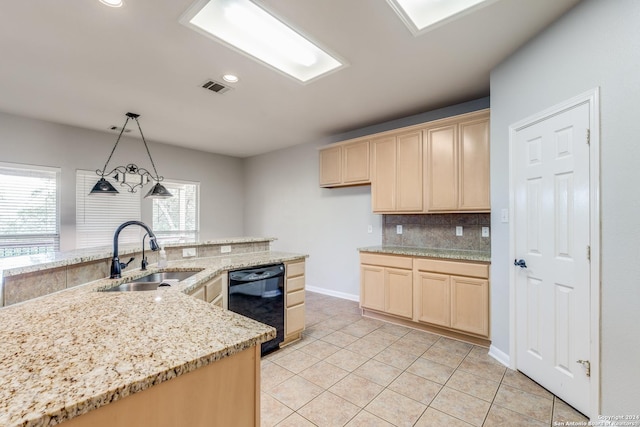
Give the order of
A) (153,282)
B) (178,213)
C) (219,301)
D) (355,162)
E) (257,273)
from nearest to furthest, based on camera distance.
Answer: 1. (153,282)
2. (219,301)
3. (257,273)
4. (355,162)
5. (178,213)

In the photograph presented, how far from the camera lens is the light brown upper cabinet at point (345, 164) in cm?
404

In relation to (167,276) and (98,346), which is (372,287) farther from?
(98,346)

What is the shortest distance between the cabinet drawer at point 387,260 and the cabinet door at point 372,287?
7cm

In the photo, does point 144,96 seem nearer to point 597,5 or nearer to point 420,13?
point 420,13

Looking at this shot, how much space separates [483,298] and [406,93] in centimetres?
231

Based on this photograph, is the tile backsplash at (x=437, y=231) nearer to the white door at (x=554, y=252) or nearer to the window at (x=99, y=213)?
the white door at (x=554, y=252)

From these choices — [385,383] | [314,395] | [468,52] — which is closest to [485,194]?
[468,52]

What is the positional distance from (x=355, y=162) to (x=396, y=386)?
280 centimetres

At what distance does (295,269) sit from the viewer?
10.2ft

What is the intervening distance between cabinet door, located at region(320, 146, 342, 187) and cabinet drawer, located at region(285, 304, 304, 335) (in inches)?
78.7


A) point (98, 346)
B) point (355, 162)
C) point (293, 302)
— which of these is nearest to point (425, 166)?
point (355, 162)

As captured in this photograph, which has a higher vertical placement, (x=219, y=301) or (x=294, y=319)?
(x=219, y=301)

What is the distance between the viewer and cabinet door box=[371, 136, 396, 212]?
374 cm

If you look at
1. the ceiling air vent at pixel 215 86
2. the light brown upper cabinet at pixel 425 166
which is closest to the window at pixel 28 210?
the ceiling air vent at pixel 215 86
